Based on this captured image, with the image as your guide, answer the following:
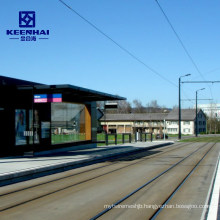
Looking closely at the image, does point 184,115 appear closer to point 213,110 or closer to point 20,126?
point 213,110

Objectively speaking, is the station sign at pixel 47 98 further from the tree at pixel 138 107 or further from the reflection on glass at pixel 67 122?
the tree at pixel 138 107

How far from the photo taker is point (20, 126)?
62.5ft

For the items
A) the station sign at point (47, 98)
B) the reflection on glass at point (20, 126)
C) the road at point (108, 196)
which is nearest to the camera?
the road at point (108, 196)

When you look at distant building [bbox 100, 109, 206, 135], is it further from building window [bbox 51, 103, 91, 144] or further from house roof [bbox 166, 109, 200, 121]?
building window [bbox 51, 103, 91, 144]

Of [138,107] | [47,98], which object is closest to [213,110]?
[138,107]

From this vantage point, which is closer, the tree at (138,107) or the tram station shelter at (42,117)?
the tram station shelter at (42,117)

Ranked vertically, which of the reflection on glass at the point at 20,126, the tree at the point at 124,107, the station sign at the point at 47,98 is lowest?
the reflection on glass at the point at 20,126

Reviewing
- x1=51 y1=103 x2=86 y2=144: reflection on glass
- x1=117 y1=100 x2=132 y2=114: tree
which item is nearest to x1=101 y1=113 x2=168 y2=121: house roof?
x1=117 y1=100 x2=132 y2=114: tree

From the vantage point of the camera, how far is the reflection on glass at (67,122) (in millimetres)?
22203

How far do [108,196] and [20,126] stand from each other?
11.1m

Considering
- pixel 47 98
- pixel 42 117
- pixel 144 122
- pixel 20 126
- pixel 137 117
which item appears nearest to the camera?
pixel 47 98

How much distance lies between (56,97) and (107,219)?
1113 centimetres

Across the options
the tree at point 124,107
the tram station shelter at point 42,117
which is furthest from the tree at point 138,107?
the tram station shelter at point 42,117

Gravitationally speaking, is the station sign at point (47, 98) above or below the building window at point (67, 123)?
above
